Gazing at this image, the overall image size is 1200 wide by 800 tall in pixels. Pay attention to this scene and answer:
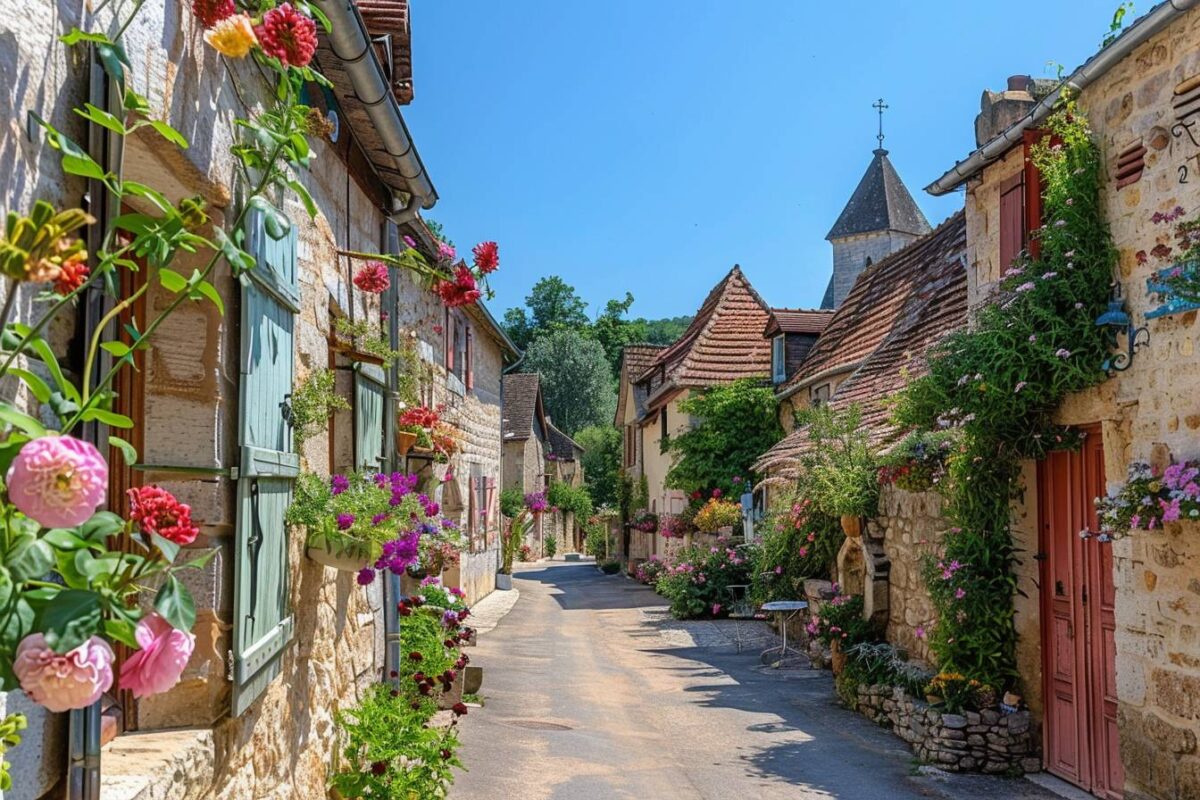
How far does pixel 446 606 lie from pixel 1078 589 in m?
5.48

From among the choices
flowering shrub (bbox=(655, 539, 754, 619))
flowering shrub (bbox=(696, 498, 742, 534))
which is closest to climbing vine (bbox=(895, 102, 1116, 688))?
flowering shrub (bbox=(655, 539, 754, 619))

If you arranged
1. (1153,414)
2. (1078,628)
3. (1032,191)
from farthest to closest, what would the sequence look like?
(1032,191)
(1078,628)
(1153,414)

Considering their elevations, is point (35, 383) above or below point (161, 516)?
above

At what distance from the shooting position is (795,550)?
12.6 metres

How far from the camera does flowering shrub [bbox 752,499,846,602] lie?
11898mm

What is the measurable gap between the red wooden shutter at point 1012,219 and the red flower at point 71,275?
23.0ft

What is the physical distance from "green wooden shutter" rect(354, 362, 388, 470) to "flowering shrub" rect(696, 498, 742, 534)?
42.9 ft

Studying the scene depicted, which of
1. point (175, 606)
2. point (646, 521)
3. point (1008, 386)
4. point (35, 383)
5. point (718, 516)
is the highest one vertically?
point (1008, 386)

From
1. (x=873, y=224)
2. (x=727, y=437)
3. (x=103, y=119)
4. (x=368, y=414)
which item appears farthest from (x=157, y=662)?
(x=873, y=224)

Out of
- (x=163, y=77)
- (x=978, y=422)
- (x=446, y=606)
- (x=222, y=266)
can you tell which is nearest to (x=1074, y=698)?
(x=978, y=422)

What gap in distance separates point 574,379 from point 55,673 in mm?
55115

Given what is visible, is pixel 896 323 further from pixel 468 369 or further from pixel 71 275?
pixel 71 275

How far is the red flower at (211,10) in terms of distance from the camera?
270 cm

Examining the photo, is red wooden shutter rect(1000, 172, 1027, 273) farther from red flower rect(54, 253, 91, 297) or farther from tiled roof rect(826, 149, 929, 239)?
tiled roof rect(826, 149, 929, 239)
